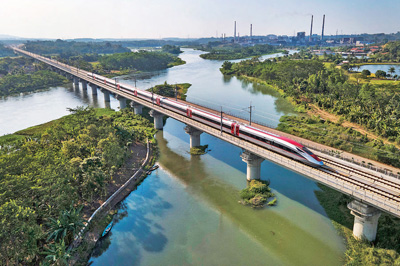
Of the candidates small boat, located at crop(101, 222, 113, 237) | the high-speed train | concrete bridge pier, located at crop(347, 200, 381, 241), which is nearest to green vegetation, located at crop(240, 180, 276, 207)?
the high-speed train

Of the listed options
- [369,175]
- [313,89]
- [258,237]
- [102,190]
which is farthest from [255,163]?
[313,89]

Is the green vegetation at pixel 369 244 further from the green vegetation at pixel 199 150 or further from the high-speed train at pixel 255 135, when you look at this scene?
the green vegetation at pixel 199 150

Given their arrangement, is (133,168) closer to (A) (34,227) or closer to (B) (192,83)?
(A) (34,227)

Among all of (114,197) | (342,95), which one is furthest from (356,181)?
(342,95)

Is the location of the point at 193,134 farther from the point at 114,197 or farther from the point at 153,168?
the point at 114,197

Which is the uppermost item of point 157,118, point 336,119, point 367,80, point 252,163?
point 367,80

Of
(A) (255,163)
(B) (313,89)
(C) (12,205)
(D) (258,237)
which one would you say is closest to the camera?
(C) (12,205)
